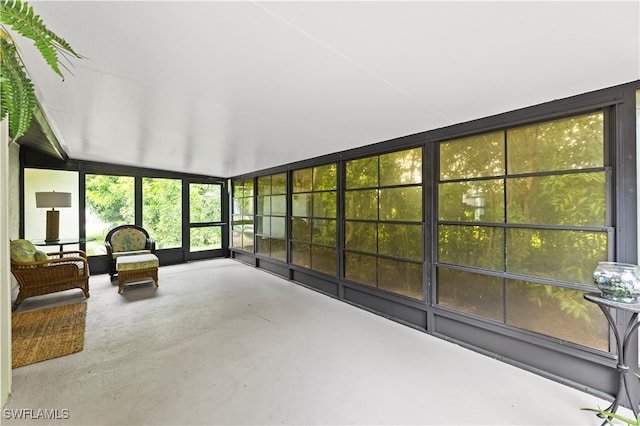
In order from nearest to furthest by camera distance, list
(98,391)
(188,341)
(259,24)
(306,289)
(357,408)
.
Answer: (259,24)
(357,408)
(98,391)
(188,341)
(306,289)

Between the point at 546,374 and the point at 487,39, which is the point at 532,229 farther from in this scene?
the point at 487,39

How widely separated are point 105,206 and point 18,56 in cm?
587

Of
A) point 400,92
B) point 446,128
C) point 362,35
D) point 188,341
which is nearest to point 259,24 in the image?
point 362,35

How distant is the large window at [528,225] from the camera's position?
6.62 feet

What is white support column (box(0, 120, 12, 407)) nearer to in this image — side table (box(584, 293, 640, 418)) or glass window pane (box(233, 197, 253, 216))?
side table (box(584, 293, 640, 418))

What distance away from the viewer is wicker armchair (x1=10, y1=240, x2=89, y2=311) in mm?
3424

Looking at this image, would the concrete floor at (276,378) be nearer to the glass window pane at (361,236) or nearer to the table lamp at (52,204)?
the glass window pane at (361,236)

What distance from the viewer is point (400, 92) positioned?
202 cm

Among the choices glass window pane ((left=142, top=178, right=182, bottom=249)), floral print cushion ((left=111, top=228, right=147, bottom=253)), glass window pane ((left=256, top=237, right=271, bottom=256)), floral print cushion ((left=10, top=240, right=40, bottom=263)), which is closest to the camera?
floral print cushion ((left=10, top=240, right=40, bottom=263))

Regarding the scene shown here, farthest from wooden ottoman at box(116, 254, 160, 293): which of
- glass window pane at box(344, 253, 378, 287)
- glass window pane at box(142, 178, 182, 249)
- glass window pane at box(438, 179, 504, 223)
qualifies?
glass window pane at box(438, 179, 504, 223)

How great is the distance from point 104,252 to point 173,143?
3.60m

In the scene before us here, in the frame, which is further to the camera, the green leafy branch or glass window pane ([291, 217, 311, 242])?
glass window pane ([291, 217, 311, 242])

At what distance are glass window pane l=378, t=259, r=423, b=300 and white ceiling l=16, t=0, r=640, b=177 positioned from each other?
Answer: 1660 mm

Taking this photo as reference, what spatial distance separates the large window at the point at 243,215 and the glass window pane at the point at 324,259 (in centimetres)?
245
